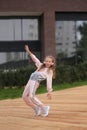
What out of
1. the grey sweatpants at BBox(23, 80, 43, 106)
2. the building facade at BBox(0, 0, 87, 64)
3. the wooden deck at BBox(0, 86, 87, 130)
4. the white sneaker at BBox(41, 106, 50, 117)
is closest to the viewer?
the wooden deck at BBox(0, 86, 87, 130)

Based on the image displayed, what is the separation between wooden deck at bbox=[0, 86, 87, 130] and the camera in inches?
401

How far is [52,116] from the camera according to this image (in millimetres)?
11445

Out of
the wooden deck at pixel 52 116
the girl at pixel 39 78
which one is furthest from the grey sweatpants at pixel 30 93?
the wooden deck at pixel 52 116

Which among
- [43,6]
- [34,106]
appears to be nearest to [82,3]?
[43,6]

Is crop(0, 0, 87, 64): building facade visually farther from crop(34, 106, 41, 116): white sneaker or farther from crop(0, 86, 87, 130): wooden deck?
crop(34, 106, 41, 116): white sneaker

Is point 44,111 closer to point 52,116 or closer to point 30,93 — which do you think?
point 52,116

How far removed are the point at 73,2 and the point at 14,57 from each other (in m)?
5.62

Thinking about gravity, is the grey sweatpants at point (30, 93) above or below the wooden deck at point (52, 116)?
above

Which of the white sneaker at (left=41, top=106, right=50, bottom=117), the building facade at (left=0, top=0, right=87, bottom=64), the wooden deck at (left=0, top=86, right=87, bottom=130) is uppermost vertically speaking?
the building facade at (left=0, top=0, right=87, bottom=64)

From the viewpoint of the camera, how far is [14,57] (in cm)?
3381

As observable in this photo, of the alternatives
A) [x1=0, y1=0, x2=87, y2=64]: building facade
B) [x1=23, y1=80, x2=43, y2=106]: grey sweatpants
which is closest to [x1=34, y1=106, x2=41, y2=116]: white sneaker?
[x1=23, y1=80, x2=43, y2=106]: grey sweatpants

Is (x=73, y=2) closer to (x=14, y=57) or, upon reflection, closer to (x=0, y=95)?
(x=14, y=57)

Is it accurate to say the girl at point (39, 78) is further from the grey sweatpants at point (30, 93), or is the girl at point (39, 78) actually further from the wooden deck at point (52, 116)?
the wooden deck at point (52, 116)

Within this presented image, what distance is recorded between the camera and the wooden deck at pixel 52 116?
10195mm
